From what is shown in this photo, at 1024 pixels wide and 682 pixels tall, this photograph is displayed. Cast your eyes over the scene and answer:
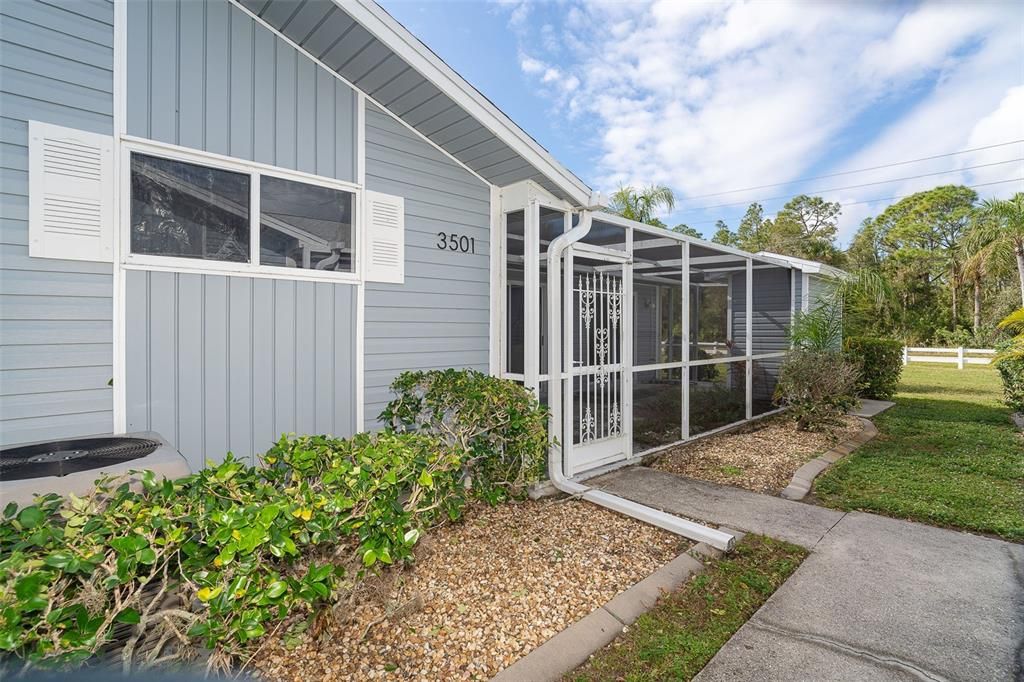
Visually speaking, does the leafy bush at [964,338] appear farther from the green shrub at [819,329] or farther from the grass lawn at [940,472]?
the green shrub at [819,329]

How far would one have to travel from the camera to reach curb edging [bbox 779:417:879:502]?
4607 millimetres

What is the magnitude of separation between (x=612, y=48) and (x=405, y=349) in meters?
7.63

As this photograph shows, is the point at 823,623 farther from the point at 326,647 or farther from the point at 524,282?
the point at 524,282

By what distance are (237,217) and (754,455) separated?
5712mm

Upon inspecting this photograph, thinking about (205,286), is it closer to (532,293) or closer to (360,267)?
(360,267)

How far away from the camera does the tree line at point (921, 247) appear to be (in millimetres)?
16641

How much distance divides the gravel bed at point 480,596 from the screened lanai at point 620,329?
116cm

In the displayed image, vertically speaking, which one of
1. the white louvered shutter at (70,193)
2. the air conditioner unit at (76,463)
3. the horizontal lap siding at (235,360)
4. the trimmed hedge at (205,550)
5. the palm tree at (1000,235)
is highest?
the palm tree at (1000,235)

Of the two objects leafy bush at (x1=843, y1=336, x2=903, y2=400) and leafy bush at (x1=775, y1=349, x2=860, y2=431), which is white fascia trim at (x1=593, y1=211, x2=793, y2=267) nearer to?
leafy bush at (x1=775, y1=349, x2=860, y2=431)

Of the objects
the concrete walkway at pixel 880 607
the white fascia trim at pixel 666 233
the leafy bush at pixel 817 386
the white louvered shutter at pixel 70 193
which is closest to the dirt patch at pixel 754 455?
the leafy bush at pixel 817 386

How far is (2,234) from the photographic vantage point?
7.85 feet

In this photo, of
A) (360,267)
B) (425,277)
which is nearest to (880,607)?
(425,277)

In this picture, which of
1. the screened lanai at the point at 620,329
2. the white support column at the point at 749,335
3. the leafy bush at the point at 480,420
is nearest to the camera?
the leafy bush at the point at 480,420

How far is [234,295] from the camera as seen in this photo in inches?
122
